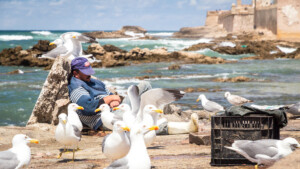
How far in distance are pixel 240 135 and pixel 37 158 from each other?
90.6 inches

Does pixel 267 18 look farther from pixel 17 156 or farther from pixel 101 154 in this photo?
pixel 17 156

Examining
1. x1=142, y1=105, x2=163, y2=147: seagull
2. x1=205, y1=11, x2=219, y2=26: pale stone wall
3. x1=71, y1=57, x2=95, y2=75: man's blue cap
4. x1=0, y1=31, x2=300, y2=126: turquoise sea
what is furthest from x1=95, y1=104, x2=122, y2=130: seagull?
x1=205, y1=11, x2=219, y2=26: pale stone wall

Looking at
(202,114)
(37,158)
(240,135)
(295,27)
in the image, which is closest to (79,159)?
(37,158)

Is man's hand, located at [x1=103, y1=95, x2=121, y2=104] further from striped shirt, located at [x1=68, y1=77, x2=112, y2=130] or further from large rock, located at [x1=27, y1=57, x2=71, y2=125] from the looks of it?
large rock, located at [x1=27, y1=57, x2=71, y2=125]

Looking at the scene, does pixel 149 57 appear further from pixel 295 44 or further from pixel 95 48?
pixel 295 44

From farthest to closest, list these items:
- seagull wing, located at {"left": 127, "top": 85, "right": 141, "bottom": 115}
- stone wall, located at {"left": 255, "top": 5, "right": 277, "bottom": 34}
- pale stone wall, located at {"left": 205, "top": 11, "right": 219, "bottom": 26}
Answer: pale stone wall, located at {"left": 205, "top": 11, "right": 219, "bottom": 26}
stone wall, located at {"left": 255, "top": 5, "right": 277, "bottom": 34}
seagull wing, located at {"left": 127, "top": 85, "right": 141, "bottom": 115}

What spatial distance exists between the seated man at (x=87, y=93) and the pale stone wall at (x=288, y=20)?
44716mm

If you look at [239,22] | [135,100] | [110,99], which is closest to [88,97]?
[110,99]

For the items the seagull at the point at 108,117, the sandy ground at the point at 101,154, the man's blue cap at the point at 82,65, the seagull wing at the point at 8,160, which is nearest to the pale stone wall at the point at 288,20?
the sandy ground at the point at 101,154

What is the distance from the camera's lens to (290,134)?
590 cm

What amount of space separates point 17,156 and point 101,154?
143 centimetres

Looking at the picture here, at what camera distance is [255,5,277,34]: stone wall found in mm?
51656

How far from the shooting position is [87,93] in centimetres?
646

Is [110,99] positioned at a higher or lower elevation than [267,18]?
lower
